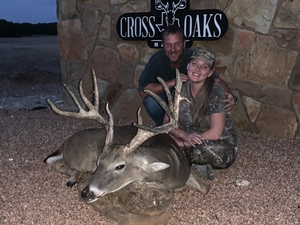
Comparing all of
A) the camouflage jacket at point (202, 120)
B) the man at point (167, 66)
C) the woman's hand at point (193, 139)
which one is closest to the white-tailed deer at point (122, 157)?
the woman's hand at point (193, 139)

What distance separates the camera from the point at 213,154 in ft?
12.7

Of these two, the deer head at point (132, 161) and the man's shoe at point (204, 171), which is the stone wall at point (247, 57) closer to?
the man's shoe at point (204, 171)

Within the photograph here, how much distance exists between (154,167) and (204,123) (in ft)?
3.43

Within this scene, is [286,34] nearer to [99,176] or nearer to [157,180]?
[157,180]

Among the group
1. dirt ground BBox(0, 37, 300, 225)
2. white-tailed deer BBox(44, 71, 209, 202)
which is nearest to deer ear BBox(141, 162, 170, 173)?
white-tailed deer BBox(44, 71, 209, 202)

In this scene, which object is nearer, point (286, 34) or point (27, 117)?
point (286, 34)

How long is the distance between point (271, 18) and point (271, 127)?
1.29 m

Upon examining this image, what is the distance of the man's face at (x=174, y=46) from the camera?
4.48m

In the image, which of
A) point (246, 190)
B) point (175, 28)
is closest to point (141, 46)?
point (175, 28)

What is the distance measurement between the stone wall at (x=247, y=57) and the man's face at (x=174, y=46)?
1.01m

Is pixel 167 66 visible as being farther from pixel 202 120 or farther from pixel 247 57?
pixel 247 57

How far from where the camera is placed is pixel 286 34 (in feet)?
16.6

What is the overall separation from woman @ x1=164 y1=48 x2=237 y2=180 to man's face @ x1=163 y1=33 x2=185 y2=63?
57cm

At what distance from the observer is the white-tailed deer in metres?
3.05
